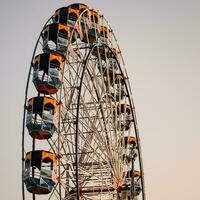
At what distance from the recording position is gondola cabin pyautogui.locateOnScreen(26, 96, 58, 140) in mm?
21125

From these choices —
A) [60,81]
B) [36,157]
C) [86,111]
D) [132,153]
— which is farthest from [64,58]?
[132,153]

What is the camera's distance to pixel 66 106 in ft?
74.4

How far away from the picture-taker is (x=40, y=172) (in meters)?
20.1

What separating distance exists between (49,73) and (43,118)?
2225 mm

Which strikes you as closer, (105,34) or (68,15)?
(68,15)

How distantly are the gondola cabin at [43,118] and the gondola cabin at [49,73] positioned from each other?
33.9 inches

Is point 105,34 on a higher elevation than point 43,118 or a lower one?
higher

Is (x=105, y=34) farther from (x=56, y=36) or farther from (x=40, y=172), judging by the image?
(x=40, y=172)

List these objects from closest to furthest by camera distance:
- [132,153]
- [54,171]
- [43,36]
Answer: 1. [54,171]
2. [43,36]
3. [132,153]

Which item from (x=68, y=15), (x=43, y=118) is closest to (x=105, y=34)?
(x=68, y=15)

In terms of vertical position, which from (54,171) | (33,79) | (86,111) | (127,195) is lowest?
(127,195)

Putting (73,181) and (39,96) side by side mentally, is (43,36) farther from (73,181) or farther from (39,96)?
(73,181)

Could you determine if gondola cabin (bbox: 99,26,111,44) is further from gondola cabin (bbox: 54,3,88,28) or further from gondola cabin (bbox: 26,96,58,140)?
gondola cabin (bbox: 26,96,58,140)

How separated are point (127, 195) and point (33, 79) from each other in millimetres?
7107
